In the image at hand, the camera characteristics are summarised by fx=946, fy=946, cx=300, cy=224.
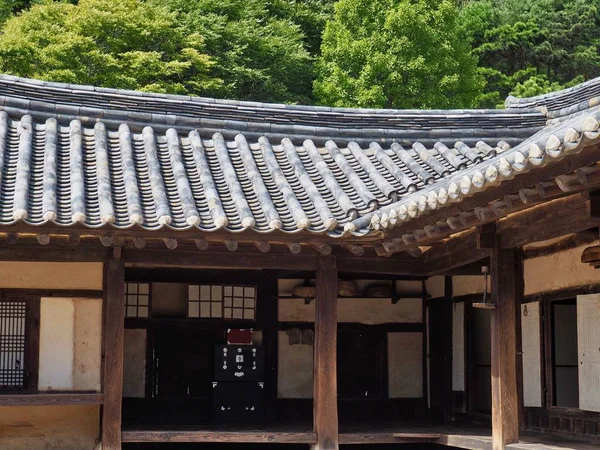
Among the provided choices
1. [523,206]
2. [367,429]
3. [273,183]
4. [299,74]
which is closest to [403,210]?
[523,206]

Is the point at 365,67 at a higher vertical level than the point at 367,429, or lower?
higher

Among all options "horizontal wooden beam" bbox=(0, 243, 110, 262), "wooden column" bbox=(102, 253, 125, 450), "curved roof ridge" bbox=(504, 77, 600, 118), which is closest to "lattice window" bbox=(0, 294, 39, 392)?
"horizontal wooden beam" bbox=(0, 243, 110, 262)

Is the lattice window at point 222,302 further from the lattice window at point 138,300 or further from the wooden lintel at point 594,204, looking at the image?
the wooden lintel at point 594,204

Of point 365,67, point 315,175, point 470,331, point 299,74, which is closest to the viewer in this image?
point 315,175

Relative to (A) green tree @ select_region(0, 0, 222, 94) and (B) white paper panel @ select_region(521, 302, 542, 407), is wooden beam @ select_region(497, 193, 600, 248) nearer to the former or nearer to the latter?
(B) white paper panel @ select_region(521, 302, 542, 407)

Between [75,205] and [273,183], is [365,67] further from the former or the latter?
[75,205]

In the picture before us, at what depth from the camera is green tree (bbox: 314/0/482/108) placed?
90.9 feet

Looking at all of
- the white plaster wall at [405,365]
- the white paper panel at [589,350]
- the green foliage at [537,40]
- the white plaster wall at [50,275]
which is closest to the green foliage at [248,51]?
the green foliage at [537,40]

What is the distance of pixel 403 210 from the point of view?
30.1 ft

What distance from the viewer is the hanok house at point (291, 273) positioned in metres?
9.50

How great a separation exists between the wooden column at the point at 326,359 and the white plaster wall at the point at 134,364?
3.34m

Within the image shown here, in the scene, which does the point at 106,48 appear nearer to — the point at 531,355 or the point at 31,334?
the point at 31,334

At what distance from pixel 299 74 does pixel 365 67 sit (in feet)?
13.1

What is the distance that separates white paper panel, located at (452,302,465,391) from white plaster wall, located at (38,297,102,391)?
5268 millimetres
